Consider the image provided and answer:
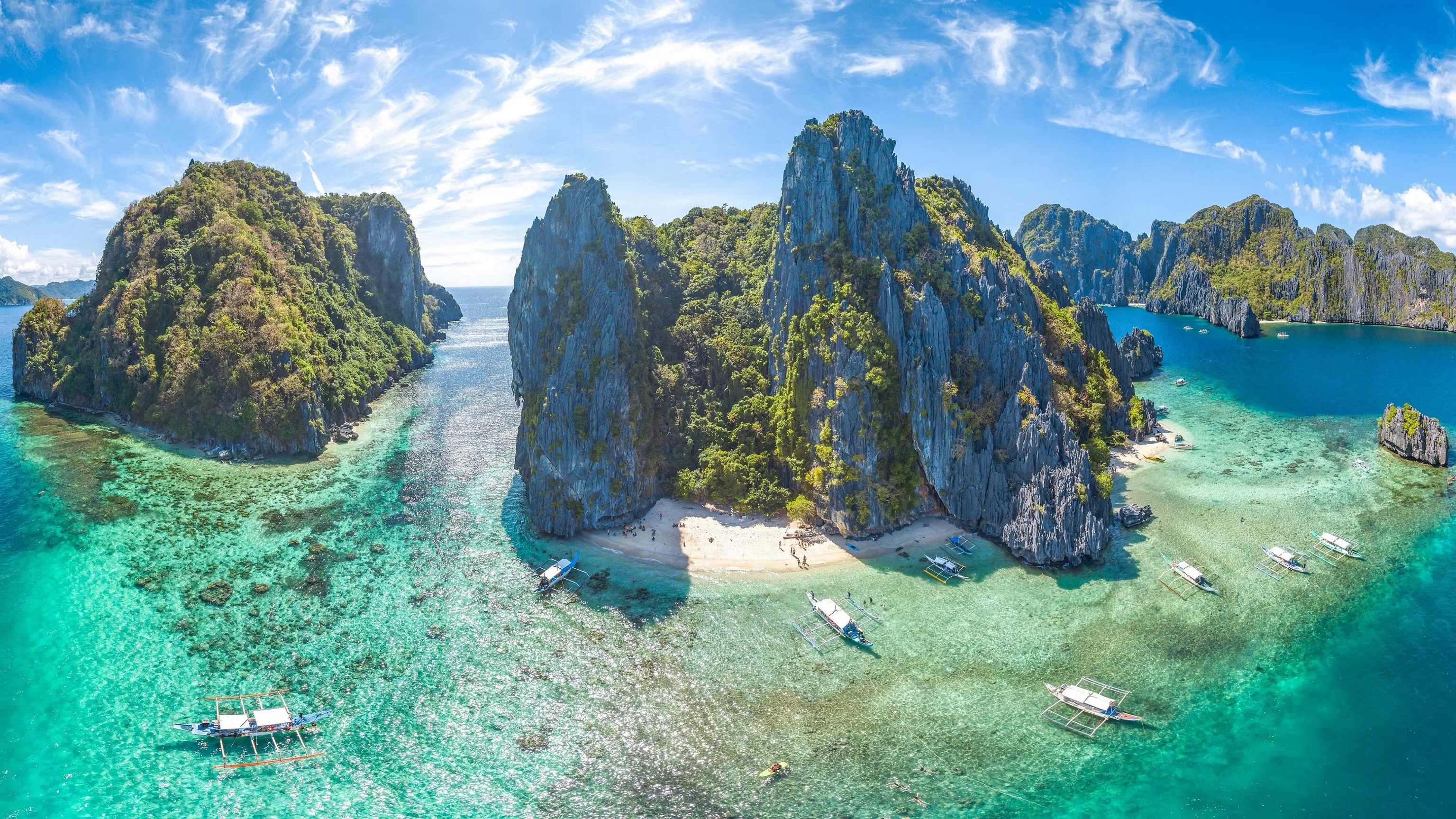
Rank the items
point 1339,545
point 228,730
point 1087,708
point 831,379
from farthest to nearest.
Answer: point 831,379
point 1339,545
point 1087,708
point 228,730

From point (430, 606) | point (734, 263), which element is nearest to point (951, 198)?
point (734, 263)

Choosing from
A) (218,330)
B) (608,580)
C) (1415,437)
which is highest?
(218,330)

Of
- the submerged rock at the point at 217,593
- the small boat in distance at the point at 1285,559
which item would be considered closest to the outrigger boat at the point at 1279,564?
the small boat in distance at the point at 1285,559

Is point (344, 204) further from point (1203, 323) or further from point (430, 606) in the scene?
point (1203, 323)

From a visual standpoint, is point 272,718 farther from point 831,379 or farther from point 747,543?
point 831,379

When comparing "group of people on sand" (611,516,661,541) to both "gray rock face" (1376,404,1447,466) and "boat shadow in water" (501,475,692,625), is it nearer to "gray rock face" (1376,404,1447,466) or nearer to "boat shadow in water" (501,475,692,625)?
"boat shadow in water" (501,475,692,625)

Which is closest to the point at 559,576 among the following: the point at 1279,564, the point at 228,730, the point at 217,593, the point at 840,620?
the point at 228,730

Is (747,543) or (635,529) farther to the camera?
(635,529)

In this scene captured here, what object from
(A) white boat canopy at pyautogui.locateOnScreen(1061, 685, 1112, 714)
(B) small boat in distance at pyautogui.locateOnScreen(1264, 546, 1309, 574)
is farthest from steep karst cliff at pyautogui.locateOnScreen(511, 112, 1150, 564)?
(A) white boat canopy at pyautogui.locateOnScreen(1061, 685, 1112, 714)
